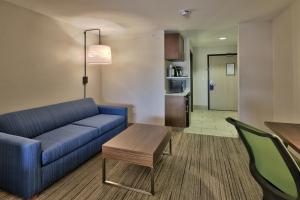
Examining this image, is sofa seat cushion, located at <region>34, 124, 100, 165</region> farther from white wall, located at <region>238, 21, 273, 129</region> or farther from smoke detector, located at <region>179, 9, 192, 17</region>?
white wall, located at <region>238, 21, 273, 129</region>

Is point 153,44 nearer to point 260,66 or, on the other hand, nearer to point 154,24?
point 154,24

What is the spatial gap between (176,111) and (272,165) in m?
3.10

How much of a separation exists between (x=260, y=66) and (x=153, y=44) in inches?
90.7

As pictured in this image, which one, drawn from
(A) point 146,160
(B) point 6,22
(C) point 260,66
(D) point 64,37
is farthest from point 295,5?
(B) point 6,22

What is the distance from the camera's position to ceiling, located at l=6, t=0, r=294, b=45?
258cm

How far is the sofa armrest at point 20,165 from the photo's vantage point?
6.00 ft

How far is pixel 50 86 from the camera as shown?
3283 mm

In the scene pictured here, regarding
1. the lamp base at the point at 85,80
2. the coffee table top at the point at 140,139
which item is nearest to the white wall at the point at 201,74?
the lamp base at the point at 85,80

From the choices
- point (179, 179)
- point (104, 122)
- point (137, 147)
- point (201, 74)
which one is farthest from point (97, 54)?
point (201, 74)

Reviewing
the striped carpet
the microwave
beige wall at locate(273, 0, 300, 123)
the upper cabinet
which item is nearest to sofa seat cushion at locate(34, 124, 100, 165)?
the striped carpet

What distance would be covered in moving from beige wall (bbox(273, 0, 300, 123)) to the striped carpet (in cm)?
99

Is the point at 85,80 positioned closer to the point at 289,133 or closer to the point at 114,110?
the point at 114,110

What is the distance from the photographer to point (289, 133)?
1.67 meters

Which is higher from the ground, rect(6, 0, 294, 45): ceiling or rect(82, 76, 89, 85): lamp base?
rect(6, 0, 294, 45): ceiling
